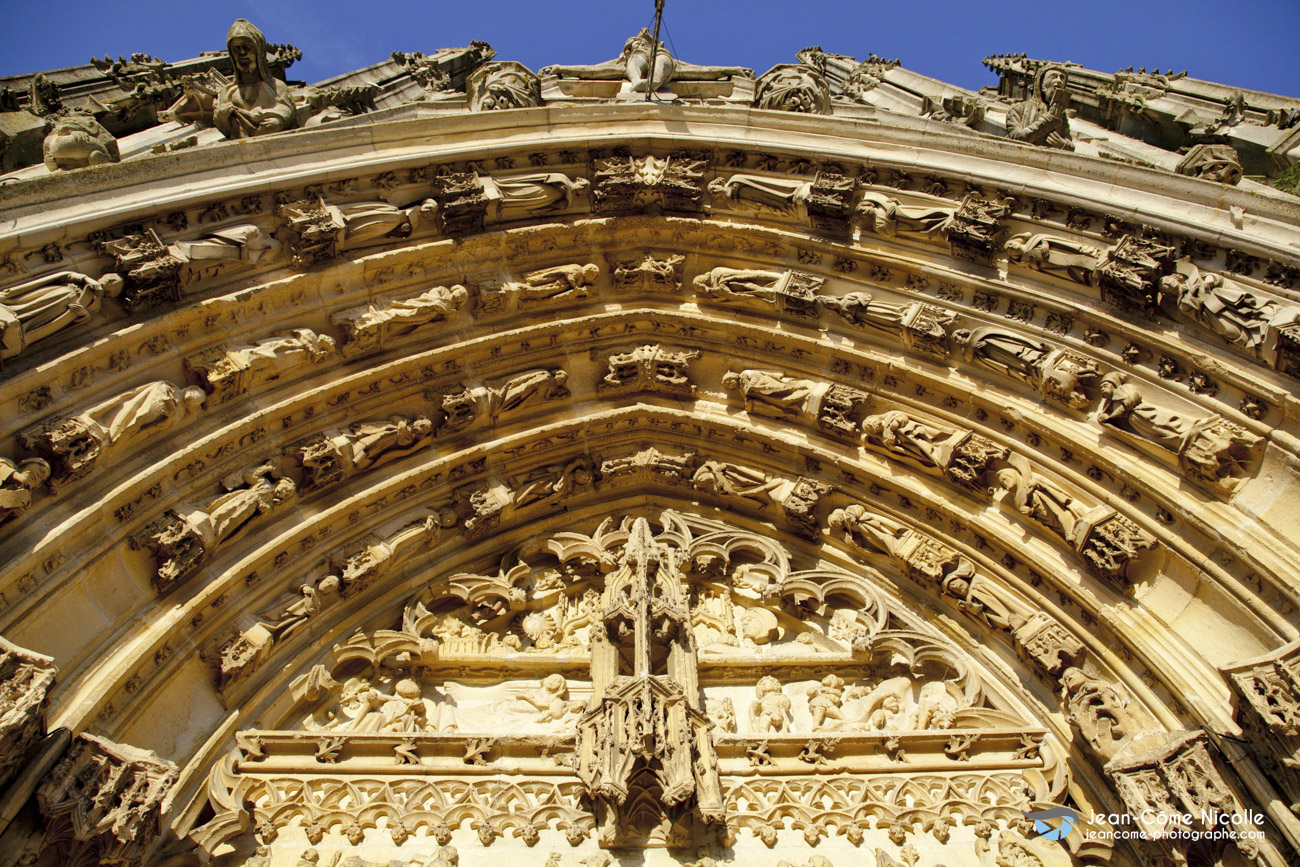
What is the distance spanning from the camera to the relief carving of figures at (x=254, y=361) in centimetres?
625

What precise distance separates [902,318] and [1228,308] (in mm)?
2168

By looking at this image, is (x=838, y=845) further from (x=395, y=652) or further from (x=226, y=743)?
(x=226, y=743)

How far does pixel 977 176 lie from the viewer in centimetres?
739

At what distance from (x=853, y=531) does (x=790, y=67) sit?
5439 millimetres

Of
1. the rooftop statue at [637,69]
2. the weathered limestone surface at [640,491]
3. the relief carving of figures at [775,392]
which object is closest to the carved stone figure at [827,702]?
the weathered limestone surface at [640,491]

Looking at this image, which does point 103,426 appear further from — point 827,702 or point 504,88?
point 504,88

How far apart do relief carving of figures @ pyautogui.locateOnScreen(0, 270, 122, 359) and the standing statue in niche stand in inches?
104

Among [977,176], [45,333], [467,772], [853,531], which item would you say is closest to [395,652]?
[467,772]

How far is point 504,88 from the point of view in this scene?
9211mm

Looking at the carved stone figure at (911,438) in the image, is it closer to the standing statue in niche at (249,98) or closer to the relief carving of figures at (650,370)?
the relief carving of figures at (650,370)

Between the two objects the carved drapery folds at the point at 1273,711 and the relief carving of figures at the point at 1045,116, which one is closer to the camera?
the carved drapery folds at the point at 1273,711

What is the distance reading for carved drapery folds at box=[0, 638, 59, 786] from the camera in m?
4.22

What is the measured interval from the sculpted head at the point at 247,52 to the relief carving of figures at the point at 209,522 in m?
3.98

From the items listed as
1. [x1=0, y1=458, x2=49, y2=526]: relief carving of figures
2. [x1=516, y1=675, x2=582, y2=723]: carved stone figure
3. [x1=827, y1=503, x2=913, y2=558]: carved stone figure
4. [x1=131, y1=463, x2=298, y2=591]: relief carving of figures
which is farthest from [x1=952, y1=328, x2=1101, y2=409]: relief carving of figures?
[x1=0, y1=458, x2=49, y2=526]: relief carving of figures
